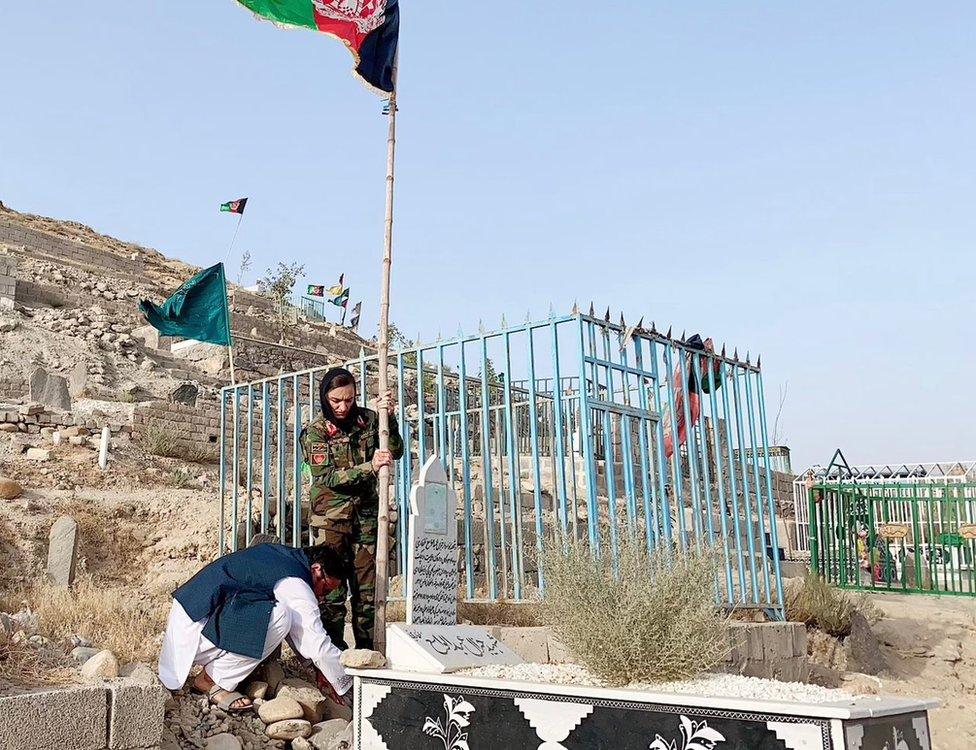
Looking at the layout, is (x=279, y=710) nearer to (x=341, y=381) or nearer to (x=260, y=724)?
(x=260, y=724)

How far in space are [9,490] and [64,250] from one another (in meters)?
26.4

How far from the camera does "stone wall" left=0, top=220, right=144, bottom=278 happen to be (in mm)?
33091

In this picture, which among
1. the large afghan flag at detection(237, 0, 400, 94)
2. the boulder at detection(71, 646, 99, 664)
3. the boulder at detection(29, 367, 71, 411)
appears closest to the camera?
the boulder at detection(71, 646, 99, 664)

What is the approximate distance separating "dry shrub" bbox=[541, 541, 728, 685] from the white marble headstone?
31.1 inches

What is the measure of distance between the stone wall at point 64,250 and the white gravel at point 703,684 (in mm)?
31685

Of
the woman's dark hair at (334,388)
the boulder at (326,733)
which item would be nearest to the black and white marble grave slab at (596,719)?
the boulder at (326,733)

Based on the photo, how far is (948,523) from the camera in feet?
45.1

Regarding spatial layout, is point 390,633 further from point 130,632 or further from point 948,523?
point 948,523

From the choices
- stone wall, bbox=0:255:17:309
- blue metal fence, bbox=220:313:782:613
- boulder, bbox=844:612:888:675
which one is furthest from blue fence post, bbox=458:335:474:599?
stone wall, bbox=0:255:17:309

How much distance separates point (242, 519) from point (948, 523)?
10.1 m

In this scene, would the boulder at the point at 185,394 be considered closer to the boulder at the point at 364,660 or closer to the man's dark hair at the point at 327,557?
the man's dark hair at the point at 327,557

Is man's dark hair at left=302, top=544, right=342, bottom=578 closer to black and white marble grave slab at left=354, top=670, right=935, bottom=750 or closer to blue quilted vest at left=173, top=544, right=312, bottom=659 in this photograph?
blue quilted vest at left=173, top=544, right=312, bottom=659

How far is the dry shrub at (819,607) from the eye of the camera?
29.1ft

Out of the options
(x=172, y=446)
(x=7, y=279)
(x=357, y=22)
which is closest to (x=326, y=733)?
(x=357, y=22)
